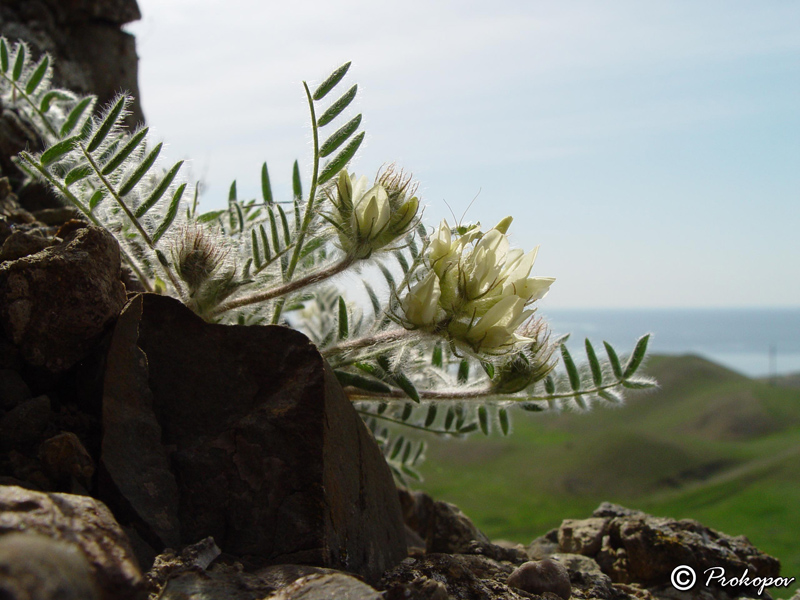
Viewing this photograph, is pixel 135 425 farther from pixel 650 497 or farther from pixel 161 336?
pixel 650 497

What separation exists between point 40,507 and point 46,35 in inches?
152

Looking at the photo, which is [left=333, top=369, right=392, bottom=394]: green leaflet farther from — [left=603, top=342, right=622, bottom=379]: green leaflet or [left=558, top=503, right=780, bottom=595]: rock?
[left=558, top=503, right=780, bottom=595]: rock

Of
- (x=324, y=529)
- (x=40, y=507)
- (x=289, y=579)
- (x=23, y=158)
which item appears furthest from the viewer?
(x=23, y=158)

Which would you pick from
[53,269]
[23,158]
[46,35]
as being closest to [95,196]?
[23,158]

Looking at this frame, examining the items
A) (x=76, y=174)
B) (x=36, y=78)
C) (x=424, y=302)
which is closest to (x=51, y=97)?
(x=36, y=78)

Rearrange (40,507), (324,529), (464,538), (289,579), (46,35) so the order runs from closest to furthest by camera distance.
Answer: (40,507)
(289,579)
(324,529)
(464,538)
(46,35)

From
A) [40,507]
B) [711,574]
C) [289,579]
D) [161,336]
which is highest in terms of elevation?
[161,336]

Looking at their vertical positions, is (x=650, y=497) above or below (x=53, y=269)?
below

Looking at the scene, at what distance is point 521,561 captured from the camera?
84.6 inches

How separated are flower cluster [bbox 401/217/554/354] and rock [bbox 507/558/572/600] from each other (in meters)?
0.58

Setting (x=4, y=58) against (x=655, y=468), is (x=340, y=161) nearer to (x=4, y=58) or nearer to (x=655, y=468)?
(x=4, y=58)

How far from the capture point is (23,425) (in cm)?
158

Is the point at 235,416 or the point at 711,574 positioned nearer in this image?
the point at 235,416

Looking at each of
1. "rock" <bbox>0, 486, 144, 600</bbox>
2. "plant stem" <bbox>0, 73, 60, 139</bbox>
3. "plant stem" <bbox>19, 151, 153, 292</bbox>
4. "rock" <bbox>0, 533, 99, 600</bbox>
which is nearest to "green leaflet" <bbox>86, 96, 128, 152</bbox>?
"plant stem" <bbox>19, 151, 153, 292</bbox>
